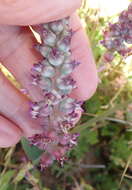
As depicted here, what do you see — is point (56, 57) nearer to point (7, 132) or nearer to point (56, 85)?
point (56, 85)

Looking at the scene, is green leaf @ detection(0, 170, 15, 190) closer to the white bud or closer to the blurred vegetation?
the blurred vegetation

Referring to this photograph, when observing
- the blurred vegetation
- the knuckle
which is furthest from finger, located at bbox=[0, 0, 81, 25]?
the blurred vegetation

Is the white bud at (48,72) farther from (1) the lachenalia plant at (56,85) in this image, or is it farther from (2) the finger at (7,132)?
(2) the finger at (7,132)

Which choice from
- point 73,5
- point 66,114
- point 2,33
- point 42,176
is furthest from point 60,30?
point 42,176

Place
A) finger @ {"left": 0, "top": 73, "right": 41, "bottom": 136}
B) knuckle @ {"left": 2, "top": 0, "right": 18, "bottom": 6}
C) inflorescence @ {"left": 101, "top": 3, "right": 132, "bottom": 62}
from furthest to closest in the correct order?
finger @ {"left": 0, "top": 73, "right": 41, "bottom": 136}, inflorescence @ {"left": 101, "top": 3, "right": 132, "bottom": 62}, knuckle @ {"left": 2, "top": 0, "right": 18, "bottom": 6}

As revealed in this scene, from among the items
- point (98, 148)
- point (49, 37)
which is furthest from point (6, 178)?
point (49, 37)

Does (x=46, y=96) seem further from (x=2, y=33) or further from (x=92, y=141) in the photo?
(x=92, y=141)

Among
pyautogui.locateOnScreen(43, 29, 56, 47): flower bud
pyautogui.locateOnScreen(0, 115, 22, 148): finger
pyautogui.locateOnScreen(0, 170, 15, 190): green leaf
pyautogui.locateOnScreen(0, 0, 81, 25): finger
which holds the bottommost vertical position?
pyautogui.locateOnScreen(0, 170, 15, 190): green leaf
